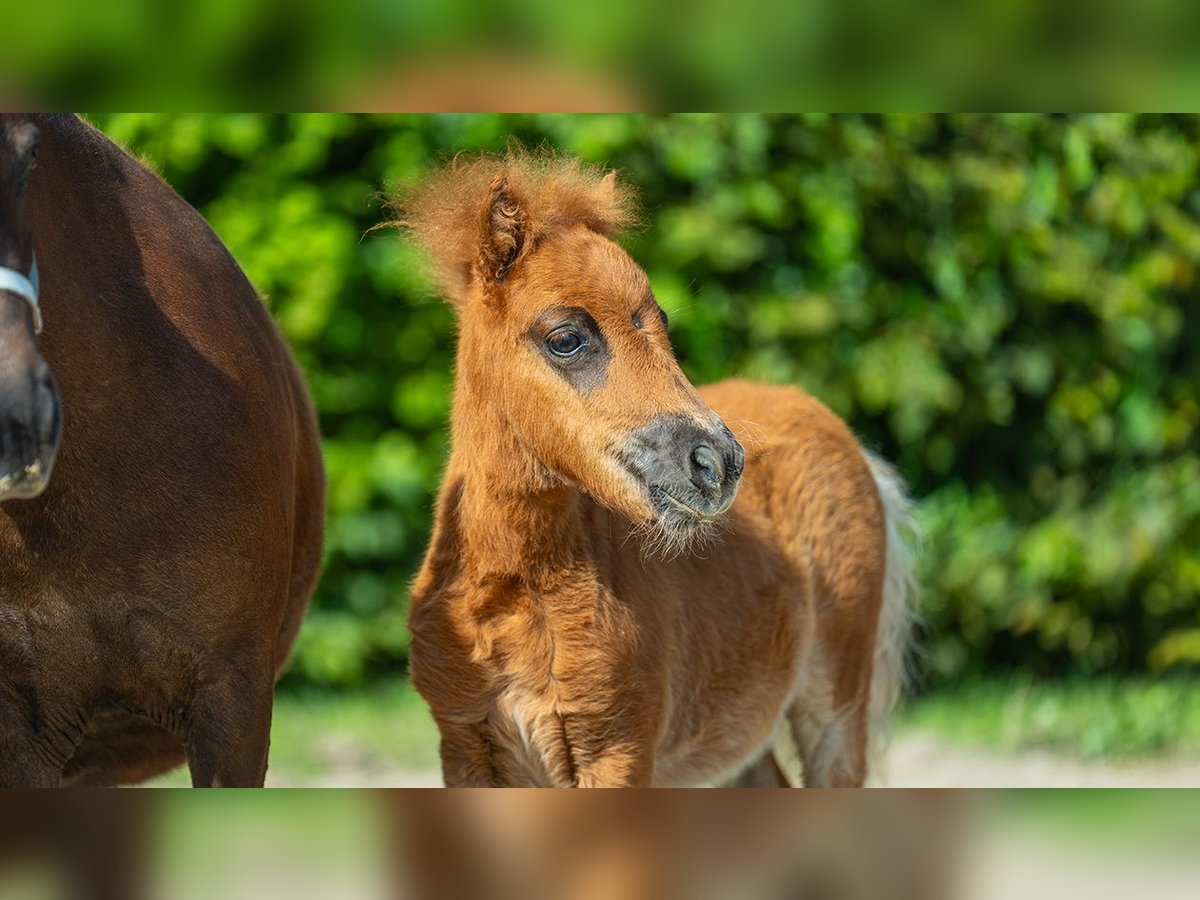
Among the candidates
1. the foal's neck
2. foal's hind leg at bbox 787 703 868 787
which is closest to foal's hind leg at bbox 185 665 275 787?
the foal's neck

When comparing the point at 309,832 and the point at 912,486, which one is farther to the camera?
the point at 912,486

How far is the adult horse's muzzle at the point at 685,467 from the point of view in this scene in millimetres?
2961

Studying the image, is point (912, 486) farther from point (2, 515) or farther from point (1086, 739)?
point (2, 515)

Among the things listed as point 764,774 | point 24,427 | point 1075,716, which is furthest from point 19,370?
point 1075,716

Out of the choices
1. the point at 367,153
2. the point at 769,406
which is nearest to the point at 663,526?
the point at 769,406

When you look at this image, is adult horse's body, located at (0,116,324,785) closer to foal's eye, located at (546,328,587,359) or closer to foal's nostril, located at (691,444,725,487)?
foal's eye, located at (546,328,587,359)

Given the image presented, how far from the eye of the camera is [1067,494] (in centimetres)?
679

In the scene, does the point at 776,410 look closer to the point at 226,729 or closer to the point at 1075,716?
the point at 226,729

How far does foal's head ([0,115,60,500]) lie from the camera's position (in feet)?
6.66

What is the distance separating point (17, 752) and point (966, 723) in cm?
498

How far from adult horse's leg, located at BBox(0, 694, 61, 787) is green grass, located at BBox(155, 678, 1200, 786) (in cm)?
347

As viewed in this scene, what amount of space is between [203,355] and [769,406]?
2.19m

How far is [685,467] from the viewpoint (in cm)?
298

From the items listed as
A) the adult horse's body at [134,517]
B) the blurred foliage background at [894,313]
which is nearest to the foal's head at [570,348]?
the adult horse's body at [134,517]
